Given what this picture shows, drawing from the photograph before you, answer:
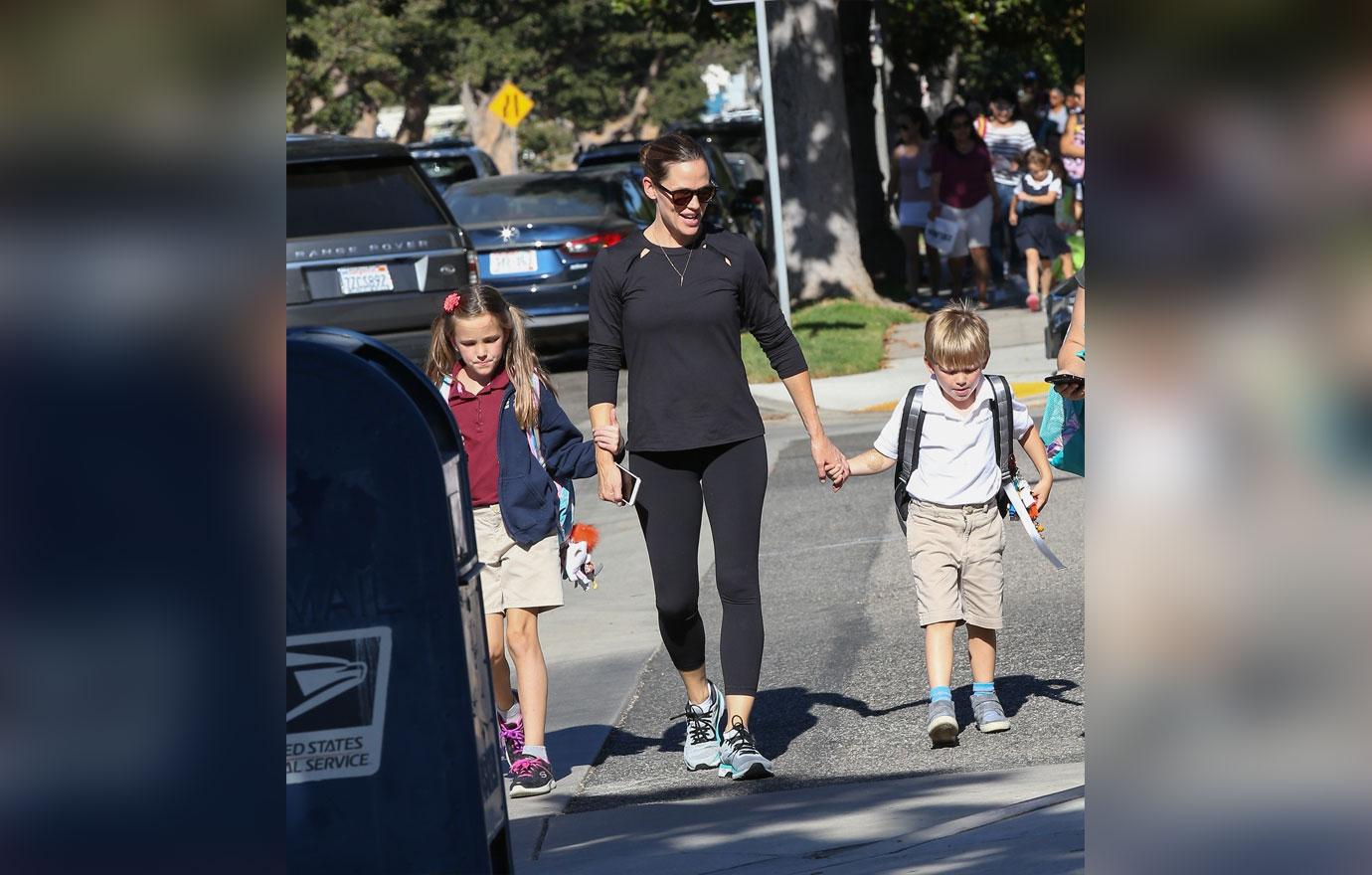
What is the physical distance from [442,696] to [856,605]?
16.7 feet

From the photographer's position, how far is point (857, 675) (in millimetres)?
6980

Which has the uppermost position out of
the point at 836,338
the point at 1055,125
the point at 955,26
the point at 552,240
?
the point at 955,26

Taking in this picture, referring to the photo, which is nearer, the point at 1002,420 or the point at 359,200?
the point at 1002,420

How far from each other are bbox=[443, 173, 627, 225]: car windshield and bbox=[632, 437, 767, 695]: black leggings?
426 inches

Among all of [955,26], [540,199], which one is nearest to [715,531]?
[540,199]

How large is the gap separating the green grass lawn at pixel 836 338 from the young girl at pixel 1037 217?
4.38ft

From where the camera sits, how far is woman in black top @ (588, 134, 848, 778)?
5.70 meters

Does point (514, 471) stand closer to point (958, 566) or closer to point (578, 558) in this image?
point (578, 558)

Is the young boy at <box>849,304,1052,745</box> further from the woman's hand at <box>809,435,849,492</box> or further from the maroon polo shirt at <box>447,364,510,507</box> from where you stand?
the maroon polo shirt at <box>447,364,510,507</box>

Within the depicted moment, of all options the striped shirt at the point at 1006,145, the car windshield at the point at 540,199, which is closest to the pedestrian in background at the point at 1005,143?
the striped shirt at the point at 1006,145

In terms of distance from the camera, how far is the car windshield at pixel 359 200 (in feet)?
42.4

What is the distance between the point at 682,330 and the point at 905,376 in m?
9.39
